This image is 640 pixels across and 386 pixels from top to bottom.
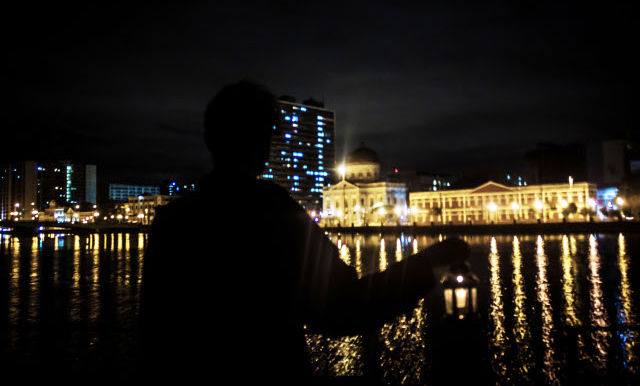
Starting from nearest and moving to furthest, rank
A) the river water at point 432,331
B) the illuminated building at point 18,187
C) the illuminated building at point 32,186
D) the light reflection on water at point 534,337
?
1. the light reflection on water at point 534,337
2. the river water at point 432,331
3. the illuminated building at point 18,187
4. the illuminated building at point 32,186

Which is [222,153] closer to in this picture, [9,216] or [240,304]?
[240,304]

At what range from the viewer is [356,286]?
5.57ft

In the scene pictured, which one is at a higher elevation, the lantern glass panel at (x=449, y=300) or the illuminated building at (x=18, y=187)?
the illuminated building at (x=18, y=187)

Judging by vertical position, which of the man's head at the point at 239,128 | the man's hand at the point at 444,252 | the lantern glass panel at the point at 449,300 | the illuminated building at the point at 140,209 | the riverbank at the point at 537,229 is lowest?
the riverbank at the point at 537,229

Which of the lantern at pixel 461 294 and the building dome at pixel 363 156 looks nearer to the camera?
the lantern at pixel 461 294

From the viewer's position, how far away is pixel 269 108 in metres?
1.88

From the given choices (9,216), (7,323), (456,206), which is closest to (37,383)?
(7,323)

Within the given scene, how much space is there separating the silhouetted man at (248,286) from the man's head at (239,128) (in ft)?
0.26

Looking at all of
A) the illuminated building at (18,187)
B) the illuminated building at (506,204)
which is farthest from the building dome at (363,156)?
the illuminated building at (18,187)

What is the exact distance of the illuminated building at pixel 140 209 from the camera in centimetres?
14857

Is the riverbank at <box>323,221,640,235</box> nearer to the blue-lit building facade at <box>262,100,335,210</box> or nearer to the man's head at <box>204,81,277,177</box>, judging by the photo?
the man's head at <box>204,81,277,177</box>

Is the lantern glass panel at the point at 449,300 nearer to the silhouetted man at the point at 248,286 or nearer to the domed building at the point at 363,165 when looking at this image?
the silhouetted man at the point at 248,286

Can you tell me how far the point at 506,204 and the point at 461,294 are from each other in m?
98.5

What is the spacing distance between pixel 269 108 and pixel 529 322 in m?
11.8
